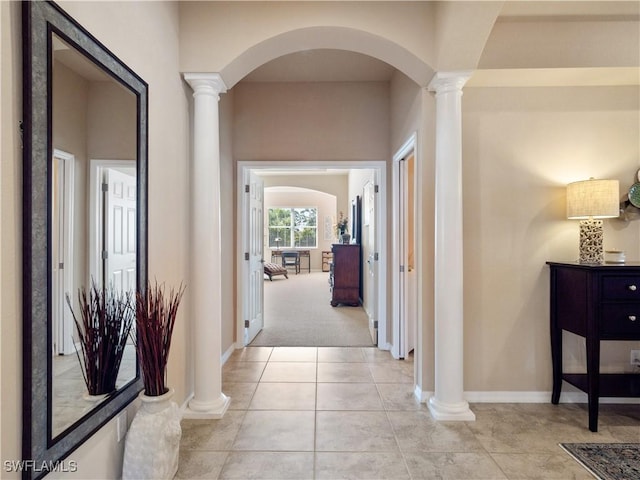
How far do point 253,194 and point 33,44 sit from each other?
9.57 feet

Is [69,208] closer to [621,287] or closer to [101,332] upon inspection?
[101,332]

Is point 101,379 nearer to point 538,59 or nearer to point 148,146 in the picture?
point 148,146

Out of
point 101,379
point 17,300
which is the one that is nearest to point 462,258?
point 101,379

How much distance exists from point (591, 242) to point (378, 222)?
1862 millimetres

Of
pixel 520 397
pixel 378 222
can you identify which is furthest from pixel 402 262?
pixel 520 397

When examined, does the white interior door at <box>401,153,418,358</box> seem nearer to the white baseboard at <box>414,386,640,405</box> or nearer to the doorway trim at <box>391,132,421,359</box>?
the doorway trim at <box>391,132,421,359</box>

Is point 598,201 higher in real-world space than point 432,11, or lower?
lower

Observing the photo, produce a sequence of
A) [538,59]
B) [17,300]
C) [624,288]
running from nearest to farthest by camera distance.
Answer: [17,300] → [624,288] → [538,59]

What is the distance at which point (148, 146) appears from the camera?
181cm

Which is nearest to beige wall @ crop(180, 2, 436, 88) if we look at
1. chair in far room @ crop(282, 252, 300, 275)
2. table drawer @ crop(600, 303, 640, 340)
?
table drawer @ crop(600, 303, 640, 340)

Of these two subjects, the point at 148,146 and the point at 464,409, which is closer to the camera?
the point at 148,146

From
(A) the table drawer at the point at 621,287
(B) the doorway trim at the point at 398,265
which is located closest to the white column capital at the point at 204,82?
(B) the doorway trim at the point at 398,265

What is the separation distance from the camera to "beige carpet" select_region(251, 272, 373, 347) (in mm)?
3844

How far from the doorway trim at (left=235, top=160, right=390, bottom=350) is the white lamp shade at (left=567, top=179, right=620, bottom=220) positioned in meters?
1.68
